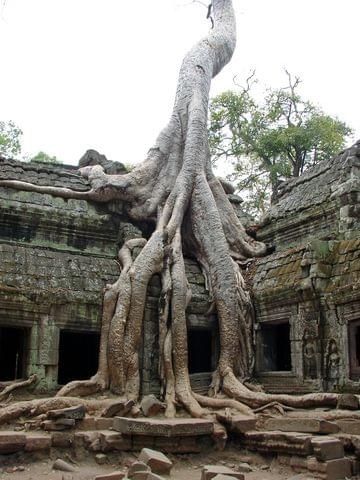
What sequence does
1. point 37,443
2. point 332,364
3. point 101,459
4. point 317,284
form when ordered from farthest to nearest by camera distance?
point 317,284
point 332,364
point 101,459
point 37,443

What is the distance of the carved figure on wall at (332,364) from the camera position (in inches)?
299

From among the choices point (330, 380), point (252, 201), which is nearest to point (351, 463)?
point (330, 380)

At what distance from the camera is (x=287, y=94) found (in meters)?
19.9

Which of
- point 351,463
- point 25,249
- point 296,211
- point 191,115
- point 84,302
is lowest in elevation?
point 351,463

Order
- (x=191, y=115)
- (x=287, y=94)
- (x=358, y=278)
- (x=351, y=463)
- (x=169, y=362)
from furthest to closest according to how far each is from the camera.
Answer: (x=287, y=94), (x=191, y=115), (x=169, y=362), (x=358, y=278), (x=351, y=463)

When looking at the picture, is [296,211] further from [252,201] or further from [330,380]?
[252,201]

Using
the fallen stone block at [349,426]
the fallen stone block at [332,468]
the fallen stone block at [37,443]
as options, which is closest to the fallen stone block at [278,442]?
the fallen stone block at [332,468]

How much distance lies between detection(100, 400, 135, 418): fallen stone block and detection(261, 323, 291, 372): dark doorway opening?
2.61m

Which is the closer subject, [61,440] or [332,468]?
[332,468]

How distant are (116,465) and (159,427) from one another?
59 cm

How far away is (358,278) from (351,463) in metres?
2.48

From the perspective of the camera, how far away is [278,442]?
20.5ft

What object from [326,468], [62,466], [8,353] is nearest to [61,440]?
[62,466]

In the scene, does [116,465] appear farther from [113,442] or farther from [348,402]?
[348,402]
